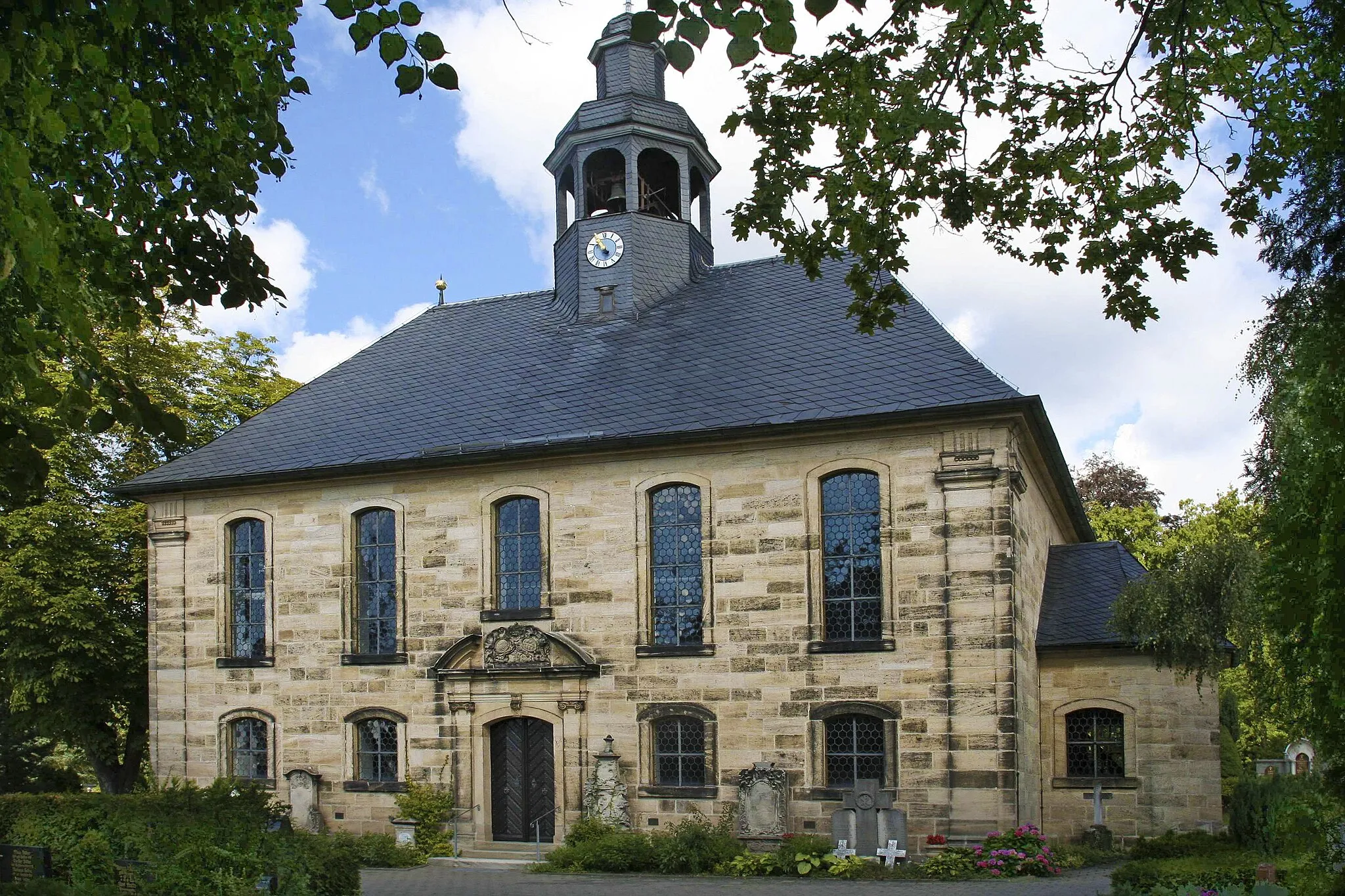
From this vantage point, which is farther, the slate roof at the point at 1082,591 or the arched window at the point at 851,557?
the slate roof at the point at 1082,591

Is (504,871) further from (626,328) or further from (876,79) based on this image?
(876,79)

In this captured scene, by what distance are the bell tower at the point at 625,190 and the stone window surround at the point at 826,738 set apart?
8.66 meters

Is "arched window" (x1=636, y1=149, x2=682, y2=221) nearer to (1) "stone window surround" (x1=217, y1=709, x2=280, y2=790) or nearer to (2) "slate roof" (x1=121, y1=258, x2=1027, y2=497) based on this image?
(2) "slate roof" (x1=121, y1=258, x2=1027, y2=497)

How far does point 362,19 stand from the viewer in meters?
6.29

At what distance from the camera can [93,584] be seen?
25.6m

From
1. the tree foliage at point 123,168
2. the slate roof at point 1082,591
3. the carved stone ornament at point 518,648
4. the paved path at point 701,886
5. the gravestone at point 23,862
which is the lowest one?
the paved path at point 701,886

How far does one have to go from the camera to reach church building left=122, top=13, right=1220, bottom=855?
723 inches

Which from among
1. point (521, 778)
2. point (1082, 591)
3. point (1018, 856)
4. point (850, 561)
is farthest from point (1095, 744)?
point (521, 778)

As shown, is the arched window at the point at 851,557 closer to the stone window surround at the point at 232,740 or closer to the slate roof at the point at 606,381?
the slate roof at the point at 606,381

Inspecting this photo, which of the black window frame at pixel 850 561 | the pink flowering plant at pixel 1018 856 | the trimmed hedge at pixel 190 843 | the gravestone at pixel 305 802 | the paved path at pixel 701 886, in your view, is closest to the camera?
the trimmed hedge at pixel 190 843

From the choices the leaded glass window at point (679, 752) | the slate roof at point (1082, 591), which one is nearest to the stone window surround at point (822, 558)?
the leaded glass window at point (679, 752)

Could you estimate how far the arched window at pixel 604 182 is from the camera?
82.0 ft

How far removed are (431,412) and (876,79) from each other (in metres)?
14.9

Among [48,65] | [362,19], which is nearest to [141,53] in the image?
[48,65]
